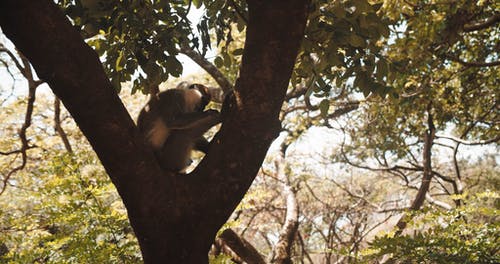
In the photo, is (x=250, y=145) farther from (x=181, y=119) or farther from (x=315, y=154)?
(x=315, y=154)

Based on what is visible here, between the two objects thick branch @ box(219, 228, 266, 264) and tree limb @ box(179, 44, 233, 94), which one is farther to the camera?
tree limb @ box(179, 44, 233, 94)

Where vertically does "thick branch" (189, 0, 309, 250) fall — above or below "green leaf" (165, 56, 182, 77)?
below

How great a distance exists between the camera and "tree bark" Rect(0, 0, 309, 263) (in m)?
1.74

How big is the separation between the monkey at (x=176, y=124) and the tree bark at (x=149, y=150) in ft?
5.59

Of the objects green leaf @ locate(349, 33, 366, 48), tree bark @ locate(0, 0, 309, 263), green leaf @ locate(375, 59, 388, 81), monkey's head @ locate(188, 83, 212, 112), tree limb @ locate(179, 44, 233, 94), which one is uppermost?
tree limb @ locate(179, 44, 233, 94)

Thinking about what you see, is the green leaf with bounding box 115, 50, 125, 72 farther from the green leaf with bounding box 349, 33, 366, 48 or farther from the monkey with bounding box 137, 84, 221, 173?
the green leaf with bounding box 349, 33, 366, 48

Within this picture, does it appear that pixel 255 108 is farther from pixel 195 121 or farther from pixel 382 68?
pixel 195 121

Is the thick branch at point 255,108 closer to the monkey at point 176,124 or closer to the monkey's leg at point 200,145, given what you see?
the monkey at point 176,124

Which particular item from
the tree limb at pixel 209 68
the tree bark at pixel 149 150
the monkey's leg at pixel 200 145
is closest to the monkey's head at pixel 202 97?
the monkey's leg at pixel 200 145

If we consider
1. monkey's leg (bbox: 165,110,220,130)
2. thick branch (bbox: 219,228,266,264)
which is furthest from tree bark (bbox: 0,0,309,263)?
thick branch (bbox: 219,228,266,264)

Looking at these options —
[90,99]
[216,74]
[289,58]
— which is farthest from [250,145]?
[216,74]

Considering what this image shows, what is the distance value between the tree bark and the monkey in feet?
5.59

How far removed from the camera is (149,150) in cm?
195

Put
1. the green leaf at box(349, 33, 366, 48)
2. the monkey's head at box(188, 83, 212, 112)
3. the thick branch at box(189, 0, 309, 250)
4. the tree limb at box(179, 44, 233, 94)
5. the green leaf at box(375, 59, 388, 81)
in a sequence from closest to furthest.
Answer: the thick branch at box(189, 0, 309, 250)
the green leaf at box(349, 33, 366, 48)
the green leaf at box(375, 59, 388, 81)
the monkey's head at box(188, 83, 212, 112)
the tree limb at box(179, 44, 233, 94)
